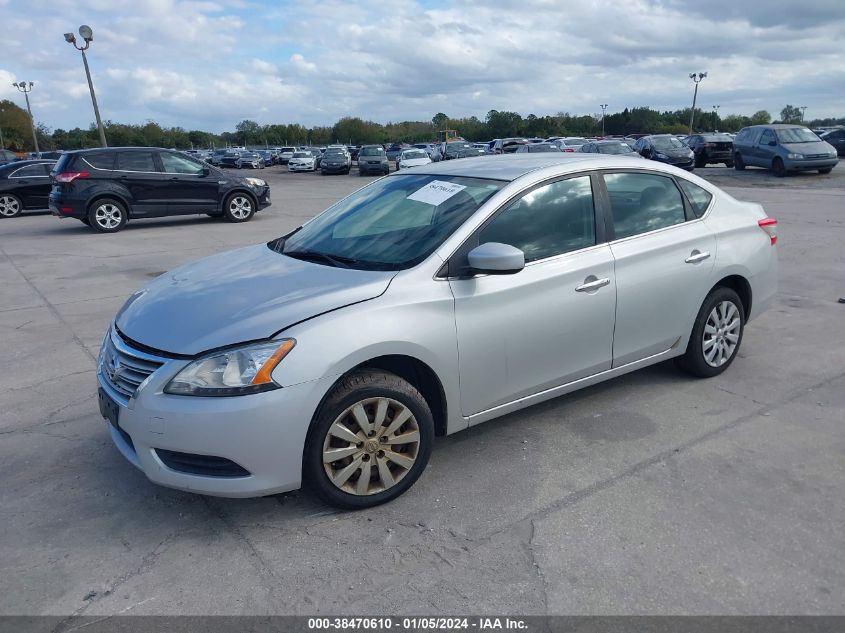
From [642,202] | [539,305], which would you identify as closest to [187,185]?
[642,202]

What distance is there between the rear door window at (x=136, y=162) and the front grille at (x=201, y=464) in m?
12.2

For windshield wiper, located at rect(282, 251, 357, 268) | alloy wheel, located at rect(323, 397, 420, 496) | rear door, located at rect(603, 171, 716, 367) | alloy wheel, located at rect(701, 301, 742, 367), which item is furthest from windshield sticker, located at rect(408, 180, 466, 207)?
alloy wheel, located at rect(701, 301, 742, 367)

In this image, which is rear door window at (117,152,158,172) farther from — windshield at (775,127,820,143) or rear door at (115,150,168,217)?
windshield at (775,127,820,143)

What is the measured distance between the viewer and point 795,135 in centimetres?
2398

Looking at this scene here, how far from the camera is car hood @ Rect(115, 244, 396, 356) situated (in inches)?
123

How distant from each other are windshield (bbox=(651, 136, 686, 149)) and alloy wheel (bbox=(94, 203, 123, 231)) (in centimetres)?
2080

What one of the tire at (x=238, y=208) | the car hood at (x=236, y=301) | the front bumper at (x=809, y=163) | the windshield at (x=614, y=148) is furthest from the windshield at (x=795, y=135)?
the car hood at (x=236, y=301)

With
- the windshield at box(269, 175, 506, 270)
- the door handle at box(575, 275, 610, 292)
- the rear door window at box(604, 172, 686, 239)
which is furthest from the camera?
the rear door window at box(604, 172, 686, 239)

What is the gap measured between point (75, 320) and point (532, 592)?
597 centimetres

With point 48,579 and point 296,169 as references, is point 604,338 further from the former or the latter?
point 296,169

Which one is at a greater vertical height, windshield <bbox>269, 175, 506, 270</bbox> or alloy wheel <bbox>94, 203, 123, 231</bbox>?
windshield <bbox>269, 175, 506, 270</bbox>

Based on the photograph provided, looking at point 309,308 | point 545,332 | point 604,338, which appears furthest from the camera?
point 604,338

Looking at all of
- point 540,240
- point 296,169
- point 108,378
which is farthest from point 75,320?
point 296,169

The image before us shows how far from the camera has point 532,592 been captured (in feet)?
8.96
